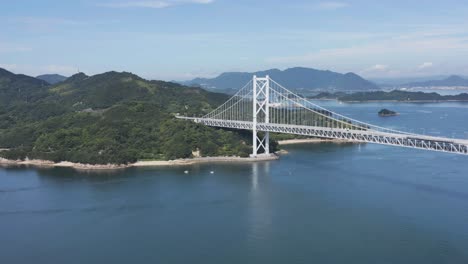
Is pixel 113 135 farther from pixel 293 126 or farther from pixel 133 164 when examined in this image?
pixel 293 126

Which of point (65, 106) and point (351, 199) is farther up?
point (65, 106)

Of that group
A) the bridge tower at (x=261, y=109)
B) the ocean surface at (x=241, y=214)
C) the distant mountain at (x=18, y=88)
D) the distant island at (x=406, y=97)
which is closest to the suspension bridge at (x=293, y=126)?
the bridge tower at (x=261, y=109)

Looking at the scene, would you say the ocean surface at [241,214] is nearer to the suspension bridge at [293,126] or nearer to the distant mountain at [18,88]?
the suspension bridge at [293,126]

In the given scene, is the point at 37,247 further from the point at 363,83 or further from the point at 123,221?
the point at 363,83

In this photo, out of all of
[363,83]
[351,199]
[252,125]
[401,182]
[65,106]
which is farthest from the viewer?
[363,83]

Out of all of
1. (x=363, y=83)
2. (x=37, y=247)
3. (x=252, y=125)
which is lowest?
(x=37, y=247)

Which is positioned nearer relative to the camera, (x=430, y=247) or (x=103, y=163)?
(x=430, y=247)

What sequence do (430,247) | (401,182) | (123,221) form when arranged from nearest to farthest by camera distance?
1. (430,247)
2. (123,221)
3. (401,182)

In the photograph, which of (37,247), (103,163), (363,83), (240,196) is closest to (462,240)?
(240,196)

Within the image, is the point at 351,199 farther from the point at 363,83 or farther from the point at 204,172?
the point at 363,83
